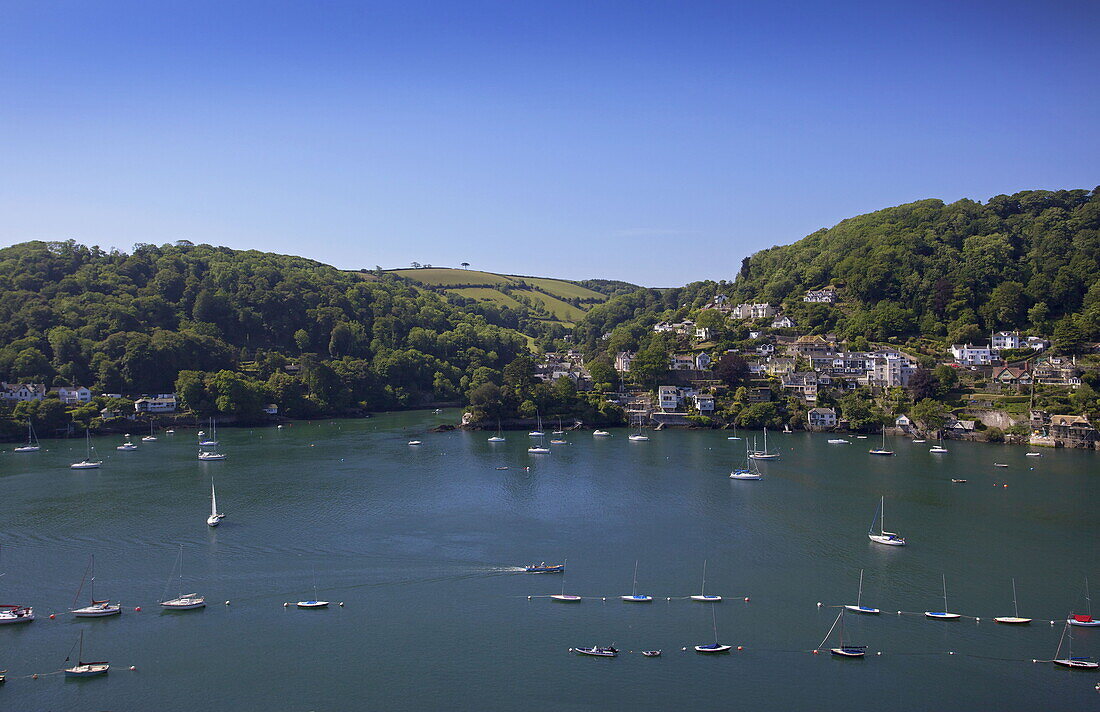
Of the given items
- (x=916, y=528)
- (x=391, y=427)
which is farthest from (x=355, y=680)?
(x=391, y=427)

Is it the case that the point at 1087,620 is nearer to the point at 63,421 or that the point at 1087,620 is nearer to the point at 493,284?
the point at 63,421

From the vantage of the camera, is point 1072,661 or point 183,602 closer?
point 1072,661

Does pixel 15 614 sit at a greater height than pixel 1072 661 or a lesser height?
greater

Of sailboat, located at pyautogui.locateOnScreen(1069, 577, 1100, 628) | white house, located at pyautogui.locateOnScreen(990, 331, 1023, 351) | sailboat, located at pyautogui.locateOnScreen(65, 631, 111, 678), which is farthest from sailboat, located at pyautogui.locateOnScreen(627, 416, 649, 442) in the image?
sailboat, located at pyautogui.locateOnScreen(65, 631, 111, 678)

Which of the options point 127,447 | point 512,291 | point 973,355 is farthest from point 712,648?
point 512,291

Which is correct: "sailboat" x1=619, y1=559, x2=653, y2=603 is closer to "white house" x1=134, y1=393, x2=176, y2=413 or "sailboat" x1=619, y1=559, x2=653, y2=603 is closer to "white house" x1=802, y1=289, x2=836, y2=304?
"white house" x1=134, y1=393, x2=176, y2=413

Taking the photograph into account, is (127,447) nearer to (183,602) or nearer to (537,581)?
(183,602)
